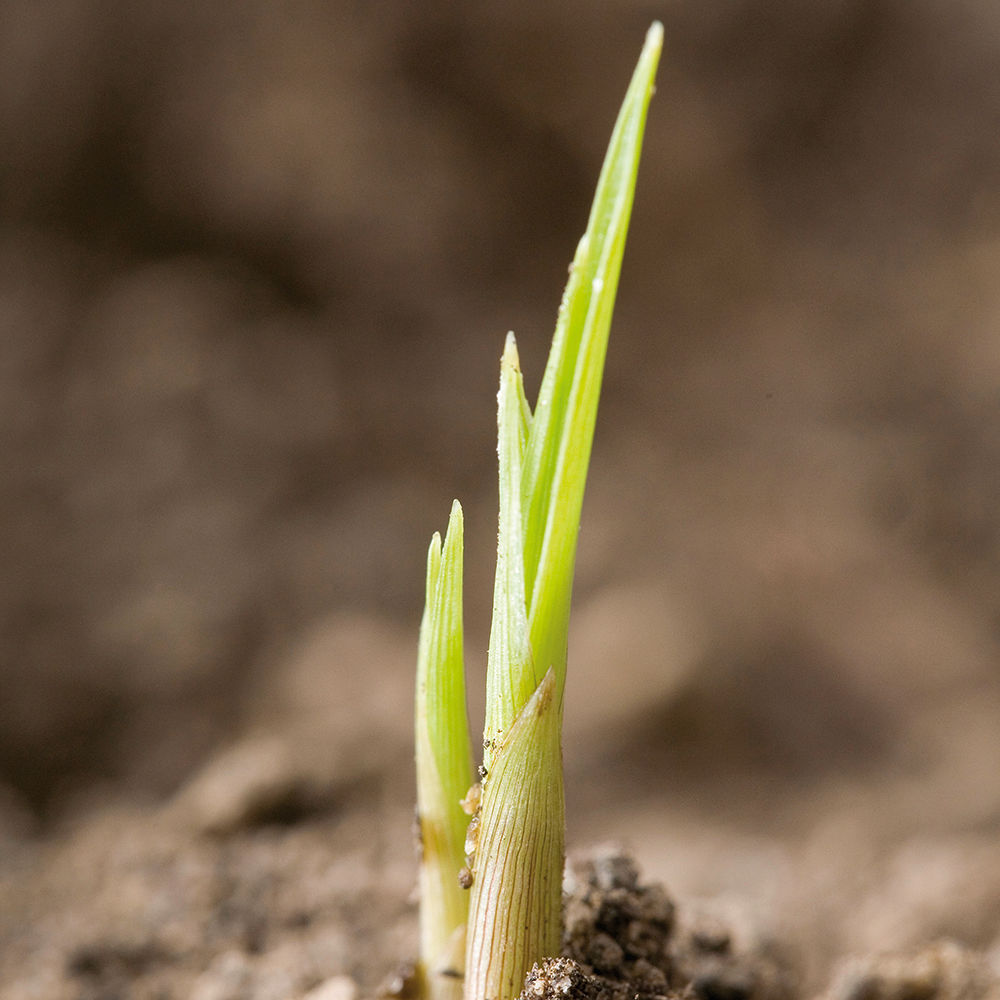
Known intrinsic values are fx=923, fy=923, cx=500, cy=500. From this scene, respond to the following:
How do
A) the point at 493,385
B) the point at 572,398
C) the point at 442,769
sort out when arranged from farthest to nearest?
the point at 493,385, the point at 442,769, the point at 572,398

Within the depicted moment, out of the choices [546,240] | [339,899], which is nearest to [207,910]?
[339,899]

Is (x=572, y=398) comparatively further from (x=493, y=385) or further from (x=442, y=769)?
(x=493, y=385)

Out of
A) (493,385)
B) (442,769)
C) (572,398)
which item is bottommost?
(442,769)

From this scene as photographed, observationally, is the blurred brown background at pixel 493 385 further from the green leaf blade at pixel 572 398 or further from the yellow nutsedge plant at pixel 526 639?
the green leaf blade at pixel 572 398

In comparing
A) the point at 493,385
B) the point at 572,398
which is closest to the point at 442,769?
the point at 572,398

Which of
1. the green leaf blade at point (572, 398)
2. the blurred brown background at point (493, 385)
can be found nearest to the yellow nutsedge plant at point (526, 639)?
the green leaf blade at point (572, 398)

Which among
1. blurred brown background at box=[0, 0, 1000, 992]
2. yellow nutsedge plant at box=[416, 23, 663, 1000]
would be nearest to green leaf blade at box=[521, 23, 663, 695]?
yellow nutsedge plant at box=[416, 23, 663, 1000]
